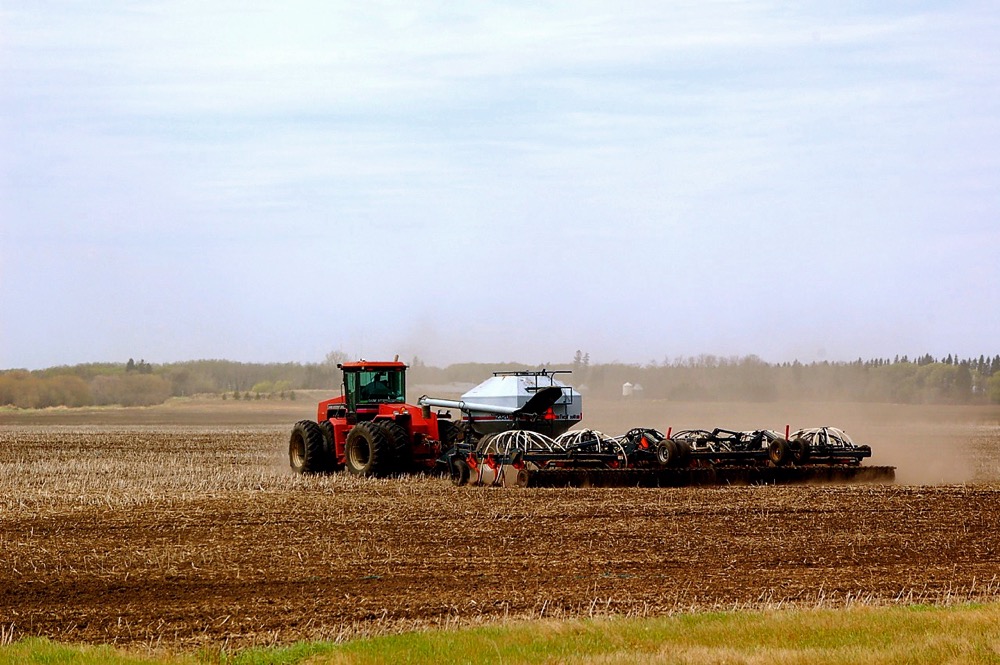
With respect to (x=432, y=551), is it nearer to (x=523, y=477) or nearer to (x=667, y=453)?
(x=523, y=477)

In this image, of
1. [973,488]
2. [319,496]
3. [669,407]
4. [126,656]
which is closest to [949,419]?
[669,407]

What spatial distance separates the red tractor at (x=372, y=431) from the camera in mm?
23047

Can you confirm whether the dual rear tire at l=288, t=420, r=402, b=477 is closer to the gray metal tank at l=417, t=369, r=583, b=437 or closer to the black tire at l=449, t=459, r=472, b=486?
the gray metal tank at l=417, t=369, r=583, b=437

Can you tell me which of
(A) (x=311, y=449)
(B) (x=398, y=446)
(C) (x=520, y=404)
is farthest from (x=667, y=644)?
(A) (x=311, y=449)

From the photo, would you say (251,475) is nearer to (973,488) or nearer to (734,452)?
(734,452)

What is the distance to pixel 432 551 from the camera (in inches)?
555

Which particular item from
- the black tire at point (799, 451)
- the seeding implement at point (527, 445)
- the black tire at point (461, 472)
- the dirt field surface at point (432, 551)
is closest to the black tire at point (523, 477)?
the seeding implement at point (527, 445)

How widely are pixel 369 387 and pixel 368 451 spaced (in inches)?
86.6

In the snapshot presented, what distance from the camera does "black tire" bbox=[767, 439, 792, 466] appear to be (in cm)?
2259

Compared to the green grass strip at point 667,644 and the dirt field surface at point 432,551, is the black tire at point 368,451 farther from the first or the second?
the green grass strip at point 667,644

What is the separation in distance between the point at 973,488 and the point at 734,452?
410 cm

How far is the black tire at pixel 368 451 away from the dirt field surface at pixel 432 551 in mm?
557

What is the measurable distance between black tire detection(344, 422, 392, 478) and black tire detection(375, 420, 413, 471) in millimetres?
79

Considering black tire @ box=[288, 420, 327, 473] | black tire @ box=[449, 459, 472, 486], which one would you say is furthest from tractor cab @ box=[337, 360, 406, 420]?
black tire @ box=[449, 459, 472, 486]
